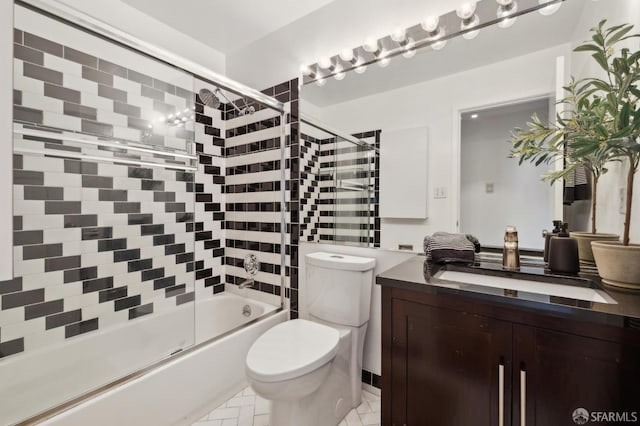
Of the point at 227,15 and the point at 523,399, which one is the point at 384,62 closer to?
the point at 227,15

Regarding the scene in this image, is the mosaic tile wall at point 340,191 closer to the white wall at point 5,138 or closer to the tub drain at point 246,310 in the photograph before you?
the tub drain at point 246,310

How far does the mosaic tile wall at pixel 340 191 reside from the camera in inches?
68.8

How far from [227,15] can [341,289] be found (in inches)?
77.7

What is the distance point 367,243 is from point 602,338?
44.4 inches

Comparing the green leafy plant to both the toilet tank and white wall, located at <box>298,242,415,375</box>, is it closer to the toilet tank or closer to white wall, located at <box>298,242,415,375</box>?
white wall, located at <box>298,242,415,375</box>

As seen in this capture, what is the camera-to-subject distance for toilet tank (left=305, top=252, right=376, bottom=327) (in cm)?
156

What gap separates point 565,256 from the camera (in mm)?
1068

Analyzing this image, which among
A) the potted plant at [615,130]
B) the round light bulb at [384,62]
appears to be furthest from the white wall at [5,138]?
the potted plant at [615,130]

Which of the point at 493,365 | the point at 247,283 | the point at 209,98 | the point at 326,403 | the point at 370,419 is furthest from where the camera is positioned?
the point at 247,283

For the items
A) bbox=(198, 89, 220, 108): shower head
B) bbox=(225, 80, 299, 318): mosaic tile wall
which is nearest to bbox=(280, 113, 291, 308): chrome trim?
bbox=(225, 80, 299, 318): mosaic tile wall

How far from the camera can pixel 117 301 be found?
1789mm

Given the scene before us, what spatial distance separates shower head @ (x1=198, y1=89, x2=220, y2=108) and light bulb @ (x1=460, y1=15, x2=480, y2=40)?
1.57 m

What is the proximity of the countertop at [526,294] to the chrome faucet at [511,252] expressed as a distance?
1.3 inches

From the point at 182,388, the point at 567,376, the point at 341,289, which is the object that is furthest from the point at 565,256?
the point at 182,388
